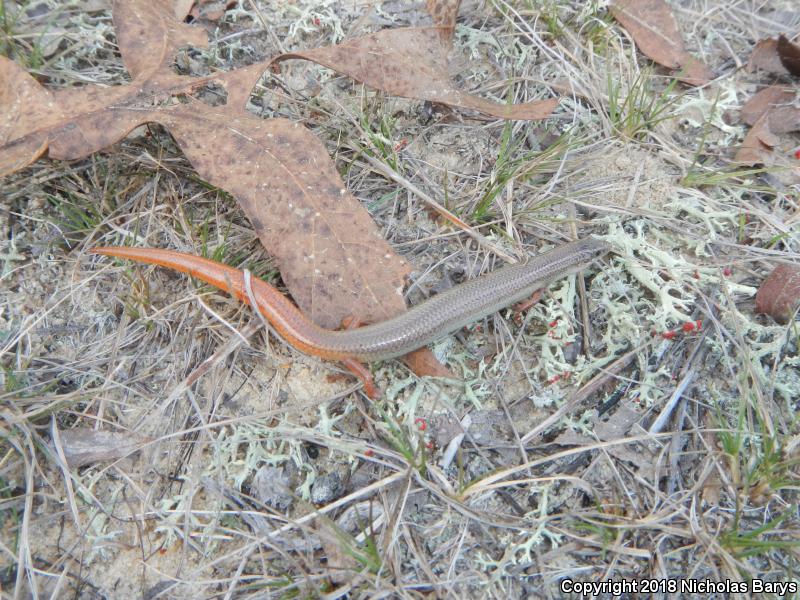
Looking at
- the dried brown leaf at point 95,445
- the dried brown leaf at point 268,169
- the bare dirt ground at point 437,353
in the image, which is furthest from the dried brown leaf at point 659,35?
the dried brown leaf at point 95,445

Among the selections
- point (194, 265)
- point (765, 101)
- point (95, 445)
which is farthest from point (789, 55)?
point (95, 445)

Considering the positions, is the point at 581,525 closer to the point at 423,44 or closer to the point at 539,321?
the point at 539,321

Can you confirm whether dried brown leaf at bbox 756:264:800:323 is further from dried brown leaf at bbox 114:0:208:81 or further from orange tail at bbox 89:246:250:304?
dried brown leaf at bbox 114:0:208:81

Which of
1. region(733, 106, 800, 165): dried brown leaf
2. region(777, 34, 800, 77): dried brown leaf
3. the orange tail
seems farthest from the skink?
region(777, 34, 800, 77): dried brown leaf

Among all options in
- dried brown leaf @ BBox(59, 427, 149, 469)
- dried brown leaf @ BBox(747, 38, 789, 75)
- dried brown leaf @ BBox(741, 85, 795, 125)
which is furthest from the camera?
dried brown leaf @ BBox(747, 38, 789, 75)

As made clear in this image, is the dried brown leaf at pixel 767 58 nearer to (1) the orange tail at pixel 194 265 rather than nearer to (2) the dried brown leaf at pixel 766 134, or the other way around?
(2) the dried brown leaf at pixel 766 134

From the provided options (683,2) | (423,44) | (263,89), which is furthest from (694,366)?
(263,89)
